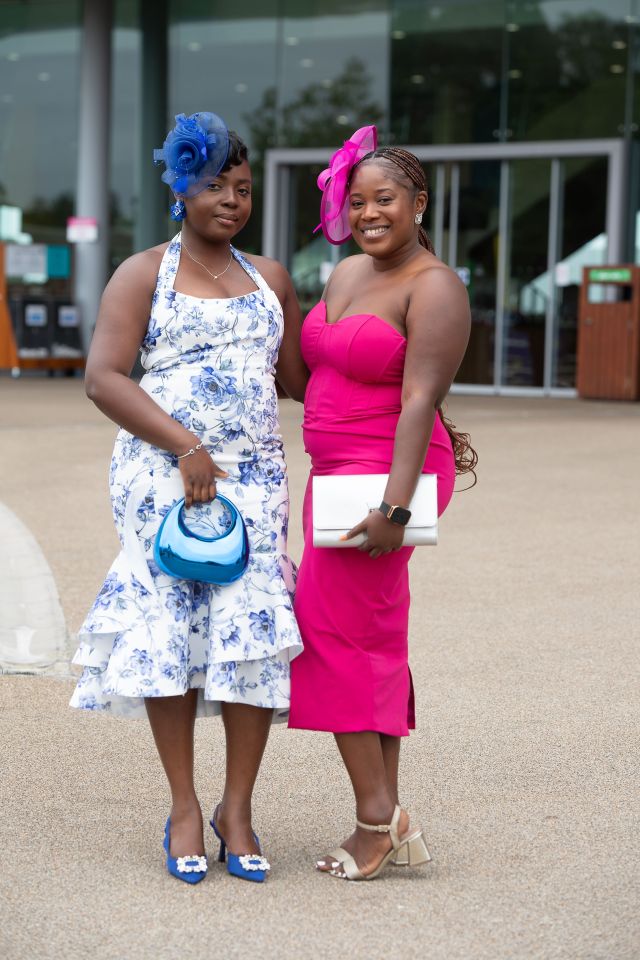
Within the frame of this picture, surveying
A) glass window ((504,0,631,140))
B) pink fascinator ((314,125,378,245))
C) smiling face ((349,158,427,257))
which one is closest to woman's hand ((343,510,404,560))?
smiling face ((349,158,427,257))

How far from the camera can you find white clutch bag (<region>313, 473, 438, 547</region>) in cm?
315

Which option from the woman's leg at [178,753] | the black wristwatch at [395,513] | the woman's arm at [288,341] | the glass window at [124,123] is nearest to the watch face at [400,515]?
the black wristwatch at [395,513]

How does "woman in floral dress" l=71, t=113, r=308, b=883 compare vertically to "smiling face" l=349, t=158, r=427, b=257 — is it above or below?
below

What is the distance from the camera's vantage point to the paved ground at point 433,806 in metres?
2.94

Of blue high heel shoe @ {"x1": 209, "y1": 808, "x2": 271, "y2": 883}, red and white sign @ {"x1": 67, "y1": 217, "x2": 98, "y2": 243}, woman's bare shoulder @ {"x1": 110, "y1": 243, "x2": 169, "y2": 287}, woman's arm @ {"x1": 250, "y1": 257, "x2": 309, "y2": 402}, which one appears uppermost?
red and white sign @ {"x1": 67, "y1": 217, "x2": 98, "y2": 243}

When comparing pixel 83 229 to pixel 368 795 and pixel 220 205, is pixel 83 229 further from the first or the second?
pixel 368 795

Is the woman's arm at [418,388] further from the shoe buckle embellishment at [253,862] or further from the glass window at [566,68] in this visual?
the glass window at [566,68]

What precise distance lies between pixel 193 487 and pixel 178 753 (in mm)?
614

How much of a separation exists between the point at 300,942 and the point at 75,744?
1.58 m

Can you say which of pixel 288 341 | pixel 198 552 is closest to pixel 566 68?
pixel 288 341

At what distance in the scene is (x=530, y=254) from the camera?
20359 millimetres

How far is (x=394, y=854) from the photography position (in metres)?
3.29

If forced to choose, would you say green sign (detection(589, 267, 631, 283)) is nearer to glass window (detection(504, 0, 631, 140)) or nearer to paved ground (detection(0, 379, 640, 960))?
glass window (detection(504, 0, 631, 140))

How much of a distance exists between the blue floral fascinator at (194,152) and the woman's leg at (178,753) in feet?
3.78
